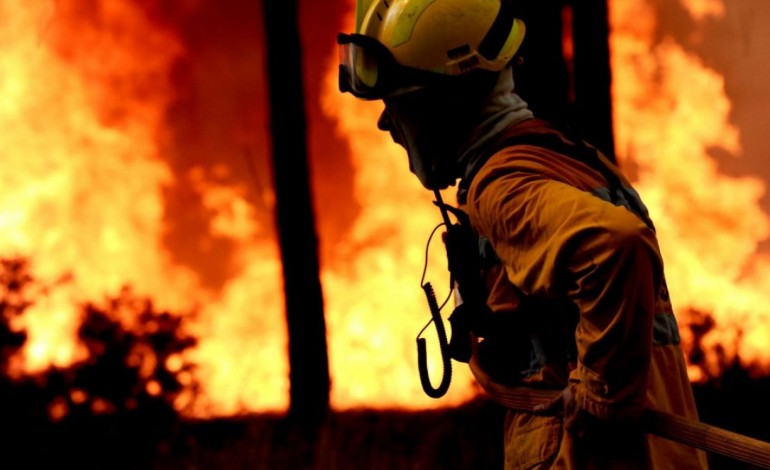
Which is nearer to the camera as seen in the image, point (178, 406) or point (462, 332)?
point (462, 332)

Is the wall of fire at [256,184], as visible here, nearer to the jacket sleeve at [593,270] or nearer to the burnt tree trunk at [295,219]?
the burnt tree trunk at [295,219]

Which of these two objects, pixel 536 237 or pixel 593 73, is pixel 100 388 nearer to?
pixel 593 73

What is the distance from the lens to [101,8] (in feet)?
21.3

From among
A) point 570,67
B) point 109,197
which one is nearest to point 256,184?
point 109,197

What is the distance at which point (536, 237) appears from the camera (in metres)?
2.21

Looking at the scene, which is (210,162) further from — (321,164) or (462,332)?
(462,332)

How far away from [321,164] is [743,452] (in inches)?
181

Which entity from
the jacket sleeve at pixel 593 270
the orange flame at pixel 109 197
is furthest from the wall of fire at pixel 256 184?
the jacket sleeve at pixel 593 270

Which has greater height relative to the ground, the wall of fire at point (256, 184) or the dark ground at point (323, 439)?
the wall of fire at point (256, 184)

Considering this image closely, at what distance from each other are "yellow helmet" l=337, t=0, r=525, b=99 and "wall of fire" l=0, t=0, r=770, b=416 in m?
3.61

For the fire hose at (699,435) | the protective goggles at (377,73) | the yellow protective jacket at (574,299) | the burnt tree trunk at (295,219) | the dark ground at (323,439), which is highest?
the burnt tree trunk at (295,219)

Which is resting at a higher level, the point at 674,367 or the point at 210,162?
the point at 210,162

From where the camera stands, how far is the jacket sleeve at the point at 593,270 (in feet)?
6.94

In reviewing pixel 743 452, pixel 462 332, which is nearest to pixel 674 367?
pixel 743 452
